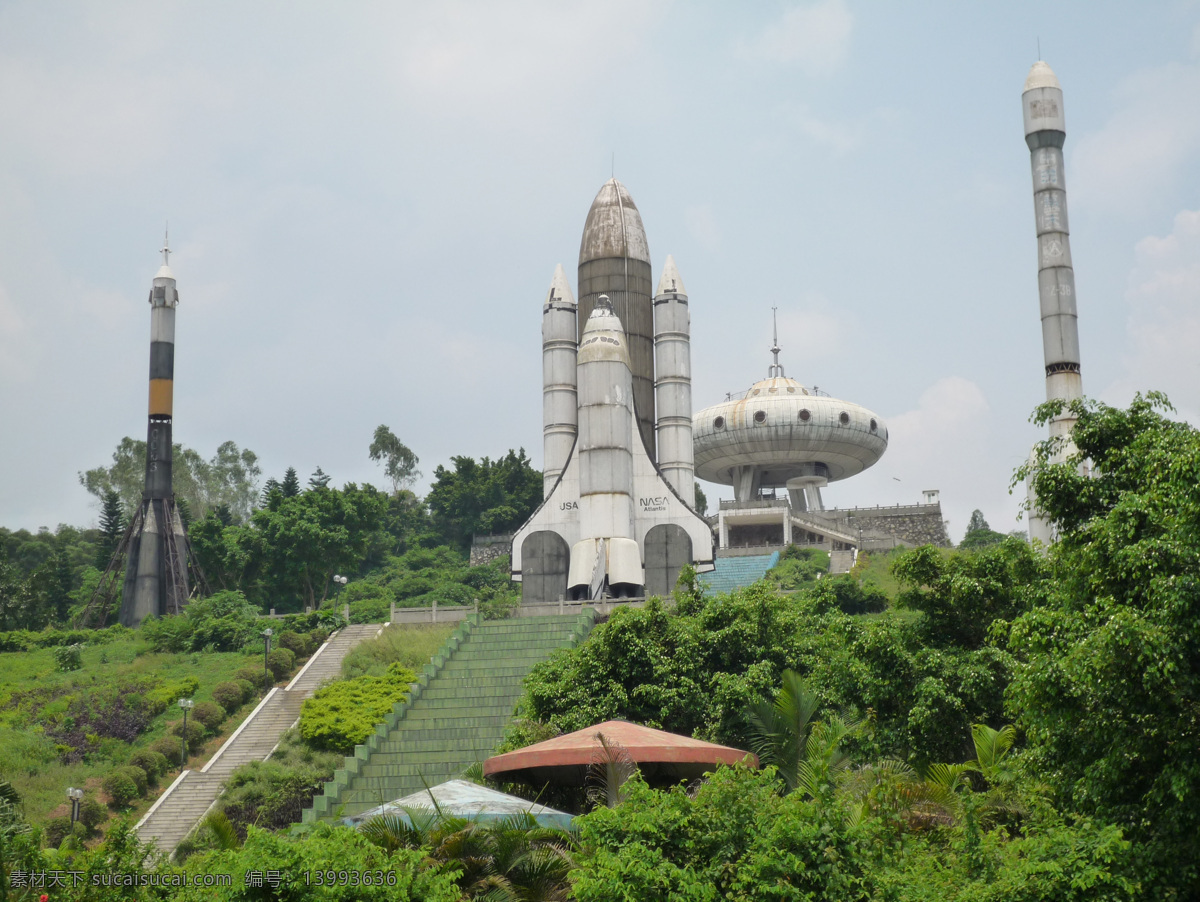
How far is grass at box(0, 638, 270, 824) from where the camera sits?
30484 millimetres

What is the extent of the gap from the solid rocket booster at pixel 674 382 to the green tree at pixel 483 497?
30.6 m

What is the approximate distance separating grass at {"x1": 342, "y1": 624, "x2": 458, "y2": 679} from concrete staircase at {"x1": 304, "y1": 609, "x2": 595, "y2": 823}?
1713 millimetres

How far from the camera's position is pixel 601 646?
24562 mm

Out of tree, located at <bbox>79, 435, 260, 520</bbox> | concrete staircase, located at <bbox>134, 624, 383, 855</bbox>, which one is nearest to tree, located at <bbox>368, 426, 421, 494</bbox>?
tree, located at <bbox>79, 435, 260, 520</bbox>

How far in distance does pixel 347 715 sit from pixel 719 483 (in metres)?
47.6

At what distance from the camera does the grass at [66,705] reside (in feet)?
100

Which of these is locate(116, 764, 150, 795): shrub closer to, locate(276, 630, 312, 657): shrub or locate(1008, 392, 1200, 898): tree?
locate(276, 630, 312, 657): shrub

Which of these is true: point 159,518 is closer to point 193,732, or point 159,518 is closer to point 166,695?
point 166,695

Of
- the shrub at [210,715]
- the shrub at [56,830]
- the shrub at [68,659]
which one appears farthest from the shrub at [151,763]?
the shrub at [68,659]

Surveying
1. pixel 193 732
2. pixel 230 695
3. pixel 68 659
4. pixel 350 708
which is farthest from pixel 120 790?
pixel 68 659

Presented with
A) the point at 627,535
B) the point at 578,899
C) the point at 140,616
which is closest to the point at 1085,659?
the point at 578,899

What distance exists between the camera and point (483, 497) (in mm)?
79812

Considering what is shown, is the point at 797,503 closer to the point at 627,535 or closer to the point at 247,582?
the point at 247,582

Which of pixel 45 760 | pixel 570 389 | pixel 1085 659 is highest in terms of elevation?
pixel 570 389
